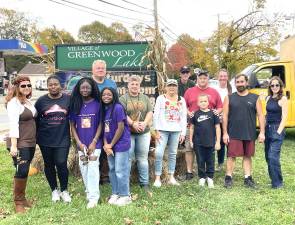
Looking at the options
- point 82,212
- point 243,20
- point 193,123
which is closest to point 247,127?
point 193,123

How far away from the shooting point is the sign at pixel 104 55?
7895 millimetres

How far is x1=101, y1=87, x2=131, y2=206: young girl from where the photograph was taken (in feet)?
18.6

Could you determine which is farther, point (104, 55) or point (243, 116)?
point (104, 55)

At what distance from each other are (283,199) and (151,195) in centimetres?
181

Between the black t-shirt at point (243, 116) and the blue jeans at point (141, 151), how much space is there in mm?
1360

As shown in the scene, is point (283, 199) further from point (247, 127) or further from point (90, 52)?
point (90, 52)

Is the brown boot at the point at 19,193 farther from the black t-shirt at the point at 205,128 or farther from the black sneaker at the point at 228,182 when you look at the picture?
the black sneaker at the point at 228,182

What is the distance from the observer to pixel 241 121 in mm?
6598

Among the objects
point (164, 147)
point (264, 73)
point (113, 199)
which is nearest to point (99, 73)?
point (164, 147)

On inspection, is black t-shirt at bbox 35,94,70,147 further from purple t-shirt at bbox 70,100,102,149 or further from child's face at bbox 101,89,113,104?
child's face at bbox 101,89,113,104

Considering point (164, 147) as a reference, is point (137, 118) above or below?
above

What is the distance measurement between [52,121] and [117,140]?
87 cm

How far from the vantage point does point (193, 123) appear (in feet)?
22.7

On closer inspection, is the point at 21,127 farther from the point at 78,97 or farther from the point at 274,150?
the point at 274,150
